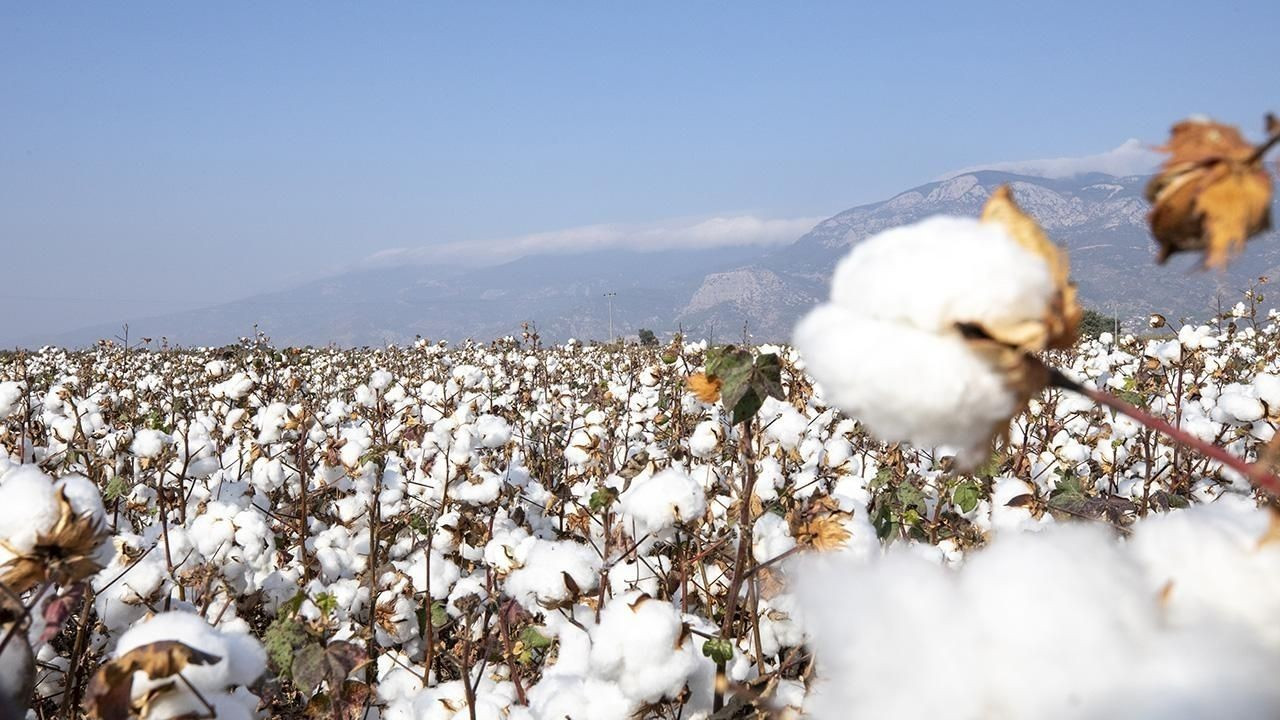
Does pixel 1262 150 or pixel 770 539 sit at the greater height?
pixel 1262 150

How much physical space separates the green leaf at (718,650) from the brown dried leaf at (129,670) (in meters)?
1.02

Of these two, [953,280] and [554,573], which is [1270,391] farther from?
[953,280]

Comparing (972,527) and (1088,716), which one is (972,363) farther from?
(972,527)

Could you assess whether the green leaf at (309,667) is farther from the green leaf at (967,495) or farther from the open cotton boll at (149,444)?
the open cotton boll at (149,444)

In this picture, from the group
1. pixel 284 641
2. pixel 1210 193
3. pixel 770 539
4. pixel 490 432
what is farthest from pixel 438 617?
pixel 1210 193

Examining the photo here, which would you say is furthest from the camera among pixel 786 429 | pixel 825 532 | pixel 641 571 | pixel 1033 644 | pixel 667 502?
pixel 786 429

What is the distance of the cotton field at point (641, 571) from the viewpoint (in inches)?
26.5

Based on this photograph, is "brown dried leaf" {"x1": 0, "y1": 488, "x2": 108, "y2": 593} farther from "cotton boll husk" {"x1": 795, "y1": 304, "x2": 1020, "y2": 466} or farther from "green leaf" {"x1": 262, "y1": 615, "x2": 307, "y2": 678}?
"cotton boll husk" {"x1": 795, "y1": 304, "x2": 1020, "y2": 466}

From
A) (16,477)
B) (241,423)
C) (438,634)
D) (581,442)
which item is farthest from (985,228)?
(241,423)

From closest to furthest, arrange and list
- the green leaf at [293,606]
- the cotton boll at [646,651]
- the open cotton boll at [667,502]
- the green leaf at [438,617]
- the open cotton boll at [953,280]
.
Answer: the open cotton boll at [953,280] < the cotton boll at [646,651] < the green leaf at [293,606] < the open cotton boll at [667,502] < the green leaf at [438,617]

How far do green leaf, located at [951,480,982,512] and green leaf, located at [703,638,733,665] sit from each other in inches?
53.9

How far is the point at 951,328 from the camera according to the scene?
0.75 m

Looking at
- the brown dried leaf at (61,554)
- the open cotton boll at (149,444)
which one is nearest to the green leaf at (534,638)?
the brown dried leaf at (61,554)

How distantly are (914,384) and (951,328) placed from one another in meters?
Answer: 0.06
